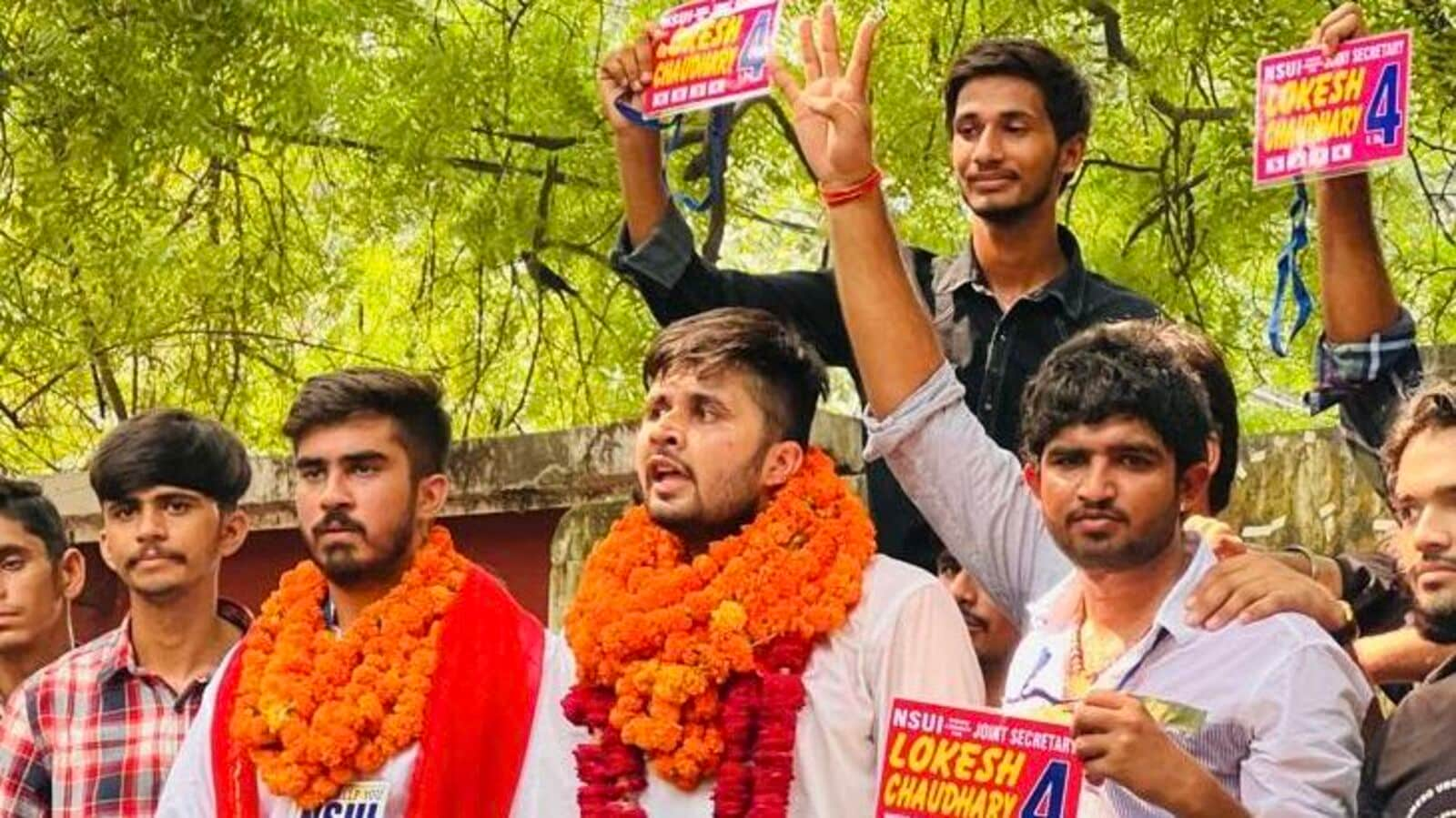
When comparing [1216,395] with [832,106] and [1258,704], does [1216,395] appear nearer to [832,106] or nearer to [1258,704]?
[1258,704]

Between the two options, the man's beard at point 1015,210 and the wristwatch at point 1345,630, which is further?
the man's beard at point 1015,210

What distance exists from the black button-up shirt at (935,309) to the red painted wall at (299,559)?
2.54m

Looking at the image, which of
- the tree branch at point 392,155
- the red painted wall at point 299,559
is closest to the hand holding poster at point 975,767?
the red painted wall at point 299,559

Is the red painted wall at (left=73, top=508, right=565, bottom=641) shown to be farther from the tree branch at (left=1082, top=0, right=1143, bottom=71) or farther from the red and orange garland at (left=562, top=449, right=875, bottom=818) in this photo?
the red and orange garland at (left=562, top=449, right=875, bottom=818)

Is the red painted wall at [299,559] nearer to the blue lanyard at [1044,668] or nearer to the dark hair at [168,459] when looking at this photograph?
the dark hair at [168,459]

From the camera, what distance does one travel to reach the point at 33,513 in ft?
16.7

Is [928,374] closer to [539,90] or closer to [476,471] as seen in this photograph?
[476,471]

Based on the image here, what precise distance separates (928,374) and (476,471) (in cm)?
338

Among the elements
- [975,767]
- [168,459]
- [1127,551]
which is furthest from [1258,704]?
[168,459]

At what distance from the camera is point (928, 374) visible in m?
3.67

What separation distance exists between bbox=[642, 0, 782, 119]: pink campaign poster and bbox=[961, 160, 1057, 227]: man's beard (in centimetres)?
41

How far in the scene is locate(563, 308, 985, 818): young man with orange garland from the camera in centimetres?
350

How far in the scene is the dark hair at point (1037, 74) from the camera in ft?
13.5

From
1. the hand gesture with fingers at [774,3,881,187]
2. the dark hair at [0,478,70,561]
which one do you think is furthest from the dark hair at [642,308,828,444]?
the dark hair at [0,478,70,561]
